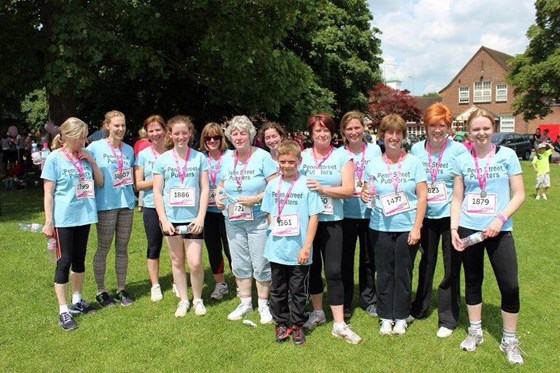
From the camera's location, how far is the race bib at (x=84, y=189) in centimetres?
458

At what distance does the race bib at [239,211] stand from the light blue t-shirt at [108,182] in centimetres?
121

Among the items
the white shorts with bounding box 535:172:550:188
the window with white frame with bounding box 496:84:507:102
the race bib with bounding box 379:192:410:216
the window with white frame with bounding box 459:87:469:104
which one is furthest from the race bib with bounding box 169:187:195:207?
the window with white frame with bounding box 459:87:469:104

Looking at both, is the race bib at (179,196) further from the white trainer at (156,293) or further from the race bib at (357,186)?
the race bib at (357,186)

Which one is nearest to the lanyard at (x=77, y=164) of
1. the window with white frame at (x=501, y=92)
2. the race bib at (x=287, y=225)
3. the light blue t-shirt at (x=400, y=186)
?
the race bib at (x=287, y=225)

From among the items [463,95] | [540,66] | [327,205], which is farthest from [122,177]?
[463,95]

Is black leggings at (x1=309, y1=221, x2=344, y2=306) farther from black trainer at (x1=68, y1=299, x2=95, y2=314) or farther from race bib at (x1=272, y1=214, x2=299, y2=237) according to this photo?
black trainer at (x1=68, y1=299, x2=95, y2=314)

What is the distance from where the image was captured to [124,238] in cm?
521

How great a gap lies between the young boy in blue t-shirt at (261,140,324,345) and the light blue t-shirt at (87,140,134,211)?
165 cm

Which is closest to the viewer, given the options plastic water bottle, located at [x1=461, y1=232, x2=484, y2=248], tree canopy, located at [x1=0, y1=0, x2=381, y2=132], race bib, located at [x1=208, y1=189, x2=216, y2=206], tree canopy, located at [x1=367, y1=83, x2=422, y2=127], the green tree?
plastic water bottle, located at [x1=461, y1=232, x2=484, y2=248]

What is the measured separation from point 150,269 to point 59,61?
717cm

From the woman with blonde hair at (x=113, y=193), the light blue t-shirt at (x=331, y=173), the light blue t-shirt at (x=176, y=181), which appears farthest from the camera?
the woman with blonde hair at (x=113, y=193)

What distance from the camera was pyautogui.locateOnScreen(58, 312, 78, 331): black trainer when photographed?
4.61 m

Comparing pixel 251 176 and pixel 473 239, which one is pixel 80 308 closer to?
pixel 251 176

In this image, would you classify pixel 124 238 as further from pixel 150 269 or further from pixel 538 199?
pixel 538 199
